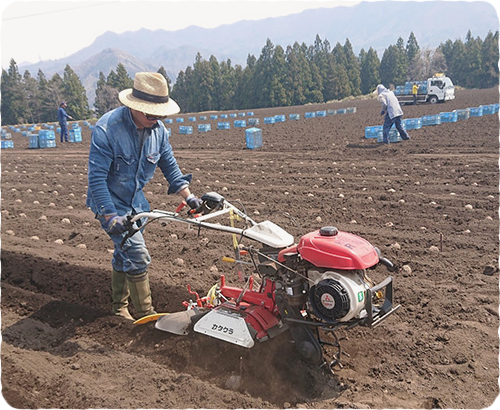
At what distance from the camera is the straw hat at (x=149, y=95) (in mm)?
3753

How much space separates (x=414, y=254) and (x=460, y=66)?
224ft

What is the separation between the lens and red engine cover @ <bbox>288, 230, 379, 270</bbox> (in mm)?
3078

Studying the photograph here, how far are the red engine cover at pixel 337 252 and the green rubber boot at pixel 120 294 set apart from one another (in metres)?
1.92

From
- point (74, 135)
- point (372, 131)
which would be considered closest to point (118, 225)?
point (372, 131)

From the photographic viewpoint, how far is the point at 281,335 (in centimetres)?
369

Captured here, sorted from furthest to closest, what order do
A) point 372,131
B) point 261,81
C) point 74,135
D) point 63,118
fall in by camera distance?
point 261,81, point 74,135, point 63,118, point 372,131

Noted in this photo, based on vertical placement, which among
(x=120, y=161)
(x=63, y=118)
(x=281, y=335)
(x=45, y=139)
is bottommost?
(x=281, y=335)

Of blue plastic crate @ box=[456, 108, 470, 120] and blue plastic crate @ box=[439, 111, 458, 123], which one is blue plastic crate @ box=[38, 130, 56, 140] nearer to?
blue plastic crate @ box=[439, 111, 458, 123]

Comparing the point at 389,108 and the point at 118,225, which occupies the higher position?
the point at 389,108

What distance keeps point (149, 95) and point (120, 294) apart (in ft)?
6.21

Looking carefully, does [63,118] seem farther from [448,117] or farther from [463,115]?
[463,115]

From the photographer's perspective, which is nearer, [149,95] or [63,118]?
[149,95]

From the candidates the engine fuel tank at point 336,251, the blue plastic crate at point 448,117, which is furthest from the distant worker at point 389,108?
the engine fuel tank at point 336,251

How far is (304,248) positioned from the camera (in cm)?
324
